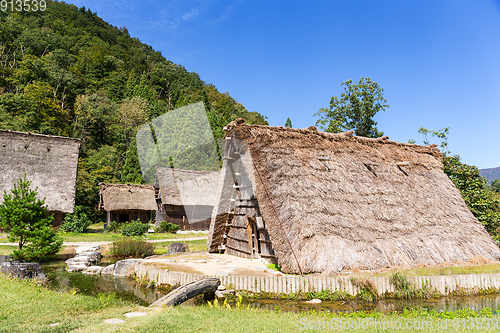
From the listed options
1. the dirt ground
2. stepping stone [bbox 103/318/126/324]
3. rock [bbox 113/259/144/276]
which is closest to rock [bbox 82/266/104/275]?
rock [bbox 113/259/144/276]

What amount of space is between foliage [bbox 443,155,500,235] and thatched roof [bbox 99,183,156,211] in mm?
23738

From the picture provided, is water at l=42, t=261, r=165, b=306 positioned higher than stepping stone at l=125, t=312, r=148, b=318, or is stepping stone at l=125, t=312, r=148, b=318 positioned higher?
stepping stone at l=125, t=312, r=148, b=318

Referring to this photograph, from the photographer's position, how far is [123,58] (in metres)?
60.4

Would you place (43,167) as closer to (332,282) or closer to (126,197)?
(126,197)

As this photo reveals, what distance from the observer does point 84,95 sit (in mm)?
42906

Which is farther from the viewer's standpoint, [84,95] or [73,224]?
[84,95]

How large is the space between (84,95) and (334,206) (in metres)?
43.6

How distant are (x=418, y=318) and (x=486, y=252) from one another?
787 cm

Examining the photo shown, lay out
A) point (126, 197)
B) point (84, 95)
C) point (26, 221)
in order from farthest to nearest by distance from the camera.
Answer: point (84, 95)
point (126, 197)
point (26, 221)

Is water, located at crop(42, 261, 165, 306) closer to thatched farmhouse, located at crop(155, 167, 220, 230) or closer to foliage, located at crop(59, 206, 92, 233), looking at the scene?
foliage, located at crop(59, 206, 92, 233)

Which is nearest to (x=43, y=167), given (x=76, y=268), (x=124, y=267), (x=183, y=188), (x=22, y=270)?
(x=183, y=188)

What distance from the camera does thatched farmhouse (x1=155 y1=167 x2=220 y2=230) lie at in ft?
90.9

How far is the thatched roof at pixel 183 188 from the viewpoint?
27.6 m

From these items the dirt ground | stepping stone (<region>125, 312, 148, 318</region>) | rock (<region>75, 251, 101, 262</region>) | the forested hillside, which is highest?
the forested hillside
